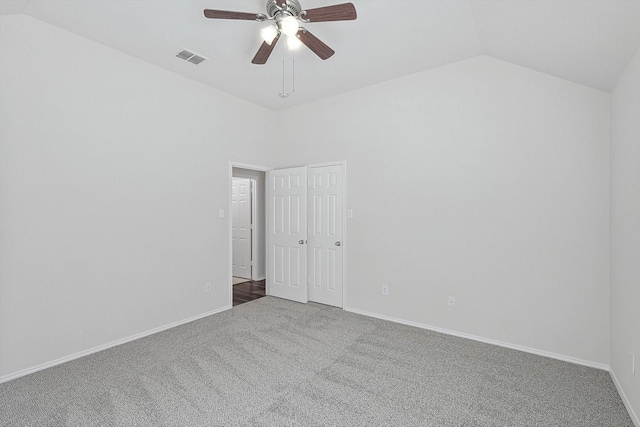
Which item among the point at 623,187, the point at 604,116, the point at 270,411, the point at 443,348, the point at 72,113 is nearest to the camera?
the point at 270,411

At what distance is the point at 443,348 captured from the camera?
10.4 feet

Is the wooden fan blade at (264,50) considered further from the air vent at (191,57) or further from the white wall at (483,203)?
the white wall at (483,203)

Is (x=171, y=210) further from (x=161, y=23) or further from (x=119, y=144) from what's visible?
(x=161, y=23)

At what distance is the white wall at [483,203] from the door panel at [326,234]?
20 centimetres

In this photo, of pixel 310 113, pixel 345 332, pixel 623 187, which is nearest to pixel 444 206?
pixel 623 187

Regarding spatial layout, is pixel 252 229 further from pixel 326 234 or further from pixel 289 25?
pixel 289 25

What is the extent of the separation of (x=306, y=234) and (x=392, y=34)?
2.91 meters

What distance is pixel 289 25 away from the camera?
89.1 inches

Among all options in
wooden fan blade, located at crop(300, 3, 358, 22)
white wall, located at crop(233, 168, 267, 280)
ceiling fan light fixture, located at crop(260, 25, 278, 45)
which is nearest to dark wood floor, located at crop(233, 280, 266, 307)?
white wall, located at crop(233, 168, 267, 280)

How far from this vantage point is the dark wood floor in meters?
4.94

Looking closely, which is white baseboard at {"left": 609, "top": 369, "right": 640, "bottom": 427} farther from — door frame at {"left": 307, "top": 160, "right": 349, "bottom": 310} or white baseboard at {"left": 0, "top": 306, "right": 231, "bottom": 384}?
white baseboard at {"left": 0, "top": 306, "right": 231, "bottom": 384}

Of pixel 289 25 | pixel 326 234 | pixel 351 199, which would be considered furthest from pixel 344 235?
pixel 289 25

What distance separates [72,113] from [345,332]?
12.0 feet

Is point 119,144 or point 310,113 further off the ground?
point 310,113
